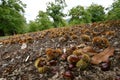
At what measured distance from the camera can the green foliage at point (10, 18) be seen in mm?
35250

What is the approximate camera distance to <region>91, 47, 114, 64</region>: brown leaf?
3.09 metres

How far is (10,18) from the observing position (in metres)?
34.8

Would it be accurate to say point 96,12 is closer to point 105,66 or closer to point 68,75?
point 105,66

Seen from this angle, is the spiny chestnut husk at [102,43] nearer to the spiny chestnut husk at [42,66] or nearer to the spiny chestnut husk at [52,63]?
the spiny chestnut husk at [52,63]

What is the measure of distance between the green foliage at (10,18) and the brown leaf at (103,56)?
3230 cm

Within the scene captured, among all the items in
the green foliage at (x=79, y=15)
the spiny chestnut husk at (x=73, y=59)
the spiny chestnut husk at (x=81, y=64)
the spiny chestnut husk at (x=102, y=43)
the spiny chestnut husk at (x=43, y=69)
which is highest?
the green foliage at (x=79, y=15)

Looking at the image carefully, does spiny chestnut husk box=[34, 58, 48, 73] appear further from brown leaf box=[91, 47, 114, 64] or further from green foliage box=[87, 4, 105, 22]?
green foliage box=[87, 4, 105, 22]

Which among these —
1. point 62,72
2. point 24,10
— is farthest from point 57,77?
point 24,10

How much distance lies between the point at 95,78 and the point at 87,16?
45072 millimetres

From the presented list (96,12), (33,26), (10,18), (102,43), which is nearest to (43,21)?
(33,26)

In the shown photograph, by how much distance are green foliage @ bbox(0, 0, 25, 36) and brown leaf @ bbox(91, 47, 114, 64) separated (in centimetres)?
3230

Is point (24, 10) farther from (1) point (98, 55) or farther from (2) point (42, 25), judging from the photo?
(1) point (98, 55)

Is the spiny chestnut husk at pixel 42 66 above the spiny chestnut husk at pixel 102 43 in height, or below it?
below

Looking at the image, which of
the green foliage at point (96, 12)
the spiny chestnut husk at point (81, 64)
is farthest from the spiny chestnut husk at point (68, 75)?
the green foliage at point (96, 12)
